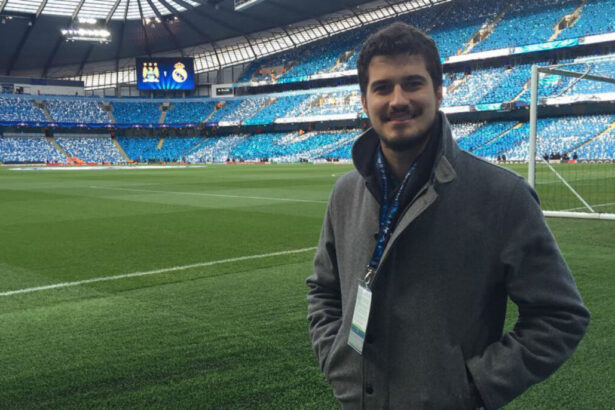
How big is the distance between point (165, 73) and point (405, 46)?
284 feet

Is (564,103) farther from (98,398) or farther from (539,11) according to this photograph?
(98,398)

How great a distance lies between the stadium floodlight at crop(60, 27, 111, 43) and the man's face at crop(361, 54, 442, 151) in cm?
6958

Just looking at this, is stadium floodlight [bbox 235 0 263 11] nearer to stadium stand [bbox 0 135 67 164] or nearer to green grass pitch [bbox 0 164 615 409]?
stadium stand [bbox 0 135 67 164]

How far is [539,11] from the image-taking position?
58.5m

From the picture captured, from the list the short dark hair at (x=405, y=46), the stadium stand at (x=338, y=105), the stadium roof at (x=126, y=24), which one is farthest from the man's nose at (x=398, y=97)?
the stadium roof at (x=126, y=24)

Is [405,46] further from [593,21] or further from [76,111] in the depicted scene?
[76,111]

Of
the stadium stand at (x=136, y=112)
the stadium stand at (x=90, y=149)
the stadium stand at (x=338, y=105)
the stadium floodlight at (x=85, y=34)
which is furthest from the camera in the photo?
the stadium stand at (x=136, y=112)

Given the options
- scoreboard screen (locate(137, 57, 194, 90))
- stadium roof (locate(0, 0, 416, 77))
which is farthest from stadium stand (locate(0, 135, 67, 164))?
scoreboard screen (locate(137, 57, 194, 90))

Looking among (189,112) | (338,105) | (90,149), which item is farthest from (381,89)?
(189,112)

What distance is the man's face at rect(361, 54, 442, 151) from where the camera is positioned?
192cm

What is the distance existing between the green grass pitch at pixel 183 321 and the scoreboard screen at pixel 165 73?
246ft

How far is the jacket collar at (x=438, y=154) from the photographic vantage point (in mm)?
1809

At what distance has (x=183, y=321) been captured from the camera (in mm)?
5449

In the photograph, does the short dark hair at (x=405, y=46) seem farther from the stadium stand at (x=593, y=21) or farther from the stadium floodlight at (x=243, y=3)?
the stadium floodlight at (x=243, y=3)
